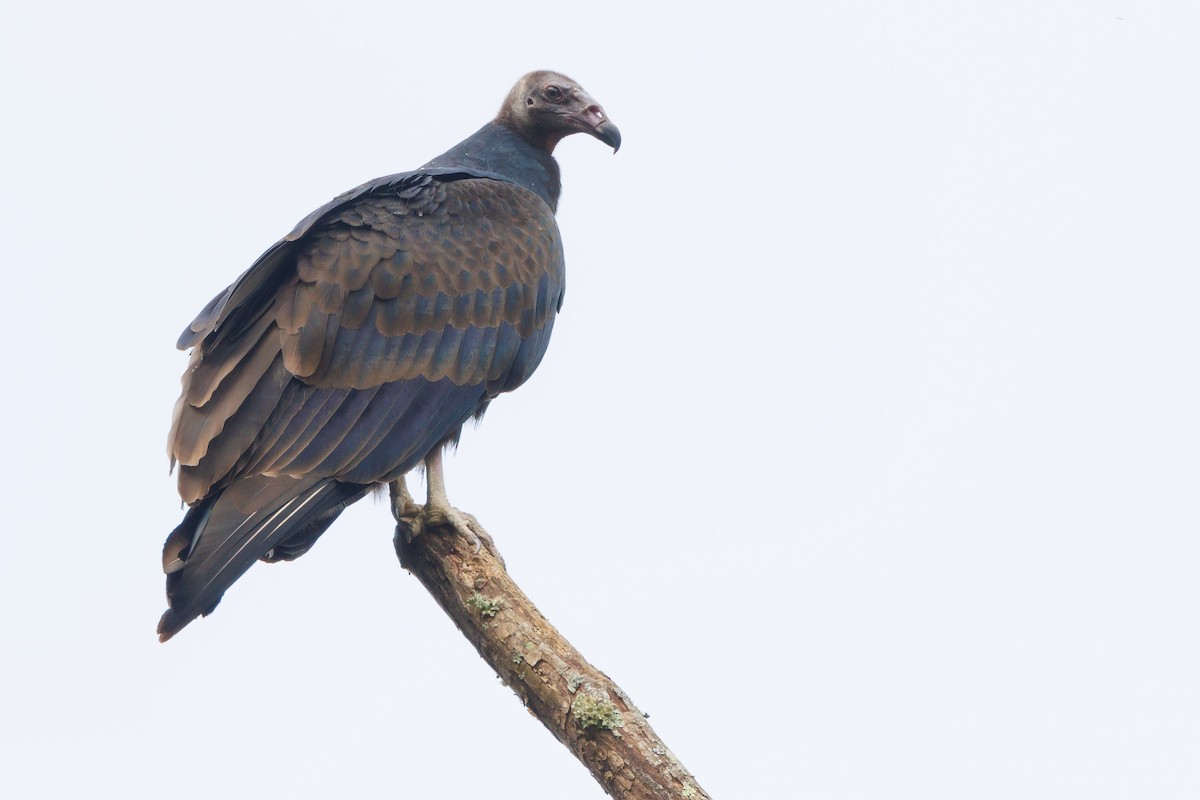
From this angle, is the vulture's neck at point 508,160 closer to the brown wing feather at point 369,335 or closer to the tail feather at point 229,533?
the brown wing feather at point 369,335

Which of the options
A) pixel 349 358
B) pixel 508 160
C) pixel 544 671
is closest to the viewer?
pixel 544 671

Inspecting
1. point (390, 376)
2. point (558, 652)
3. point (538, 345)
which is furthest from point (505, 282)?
point (558, 652)

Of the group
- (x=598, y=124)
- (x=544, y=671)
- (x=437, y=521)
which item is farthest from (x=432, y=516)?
(x=598, y=124)

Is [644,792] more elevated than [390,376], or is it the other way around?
[390,376]

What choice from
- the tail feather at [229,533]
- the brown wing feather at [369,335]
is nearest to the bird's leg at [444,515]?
the brown wing feather at [369,335]

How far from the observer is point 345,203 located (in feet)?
18.8

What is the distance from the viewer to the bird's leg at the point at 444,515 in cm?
517

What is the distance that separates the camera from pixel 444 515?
17.0 ft

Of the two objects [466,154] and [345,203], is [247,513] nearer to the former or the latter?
[345,203]

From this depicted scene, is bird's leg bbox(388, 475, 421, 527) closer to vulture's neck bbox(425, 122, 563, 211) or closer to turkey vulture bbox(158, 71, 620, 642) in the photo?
turkey vulture bbox(158, 71, 620, 642)

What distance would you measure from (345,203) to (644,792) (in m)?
2.65

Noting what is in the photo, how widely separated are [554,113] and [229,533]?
310cm

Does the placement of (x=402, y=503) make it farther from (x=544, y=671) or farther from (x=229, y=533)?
(x=544, y=671)

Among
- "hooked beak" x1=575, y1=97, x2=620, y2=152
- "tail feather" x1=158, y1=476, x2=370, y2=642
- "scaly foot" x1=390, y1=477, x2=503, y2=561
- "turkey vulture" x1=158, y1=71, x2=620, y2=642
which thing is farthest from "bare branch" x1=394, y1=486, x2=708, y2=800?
"hooked beak" x1=575, y1=97, x2=620, y2=152
